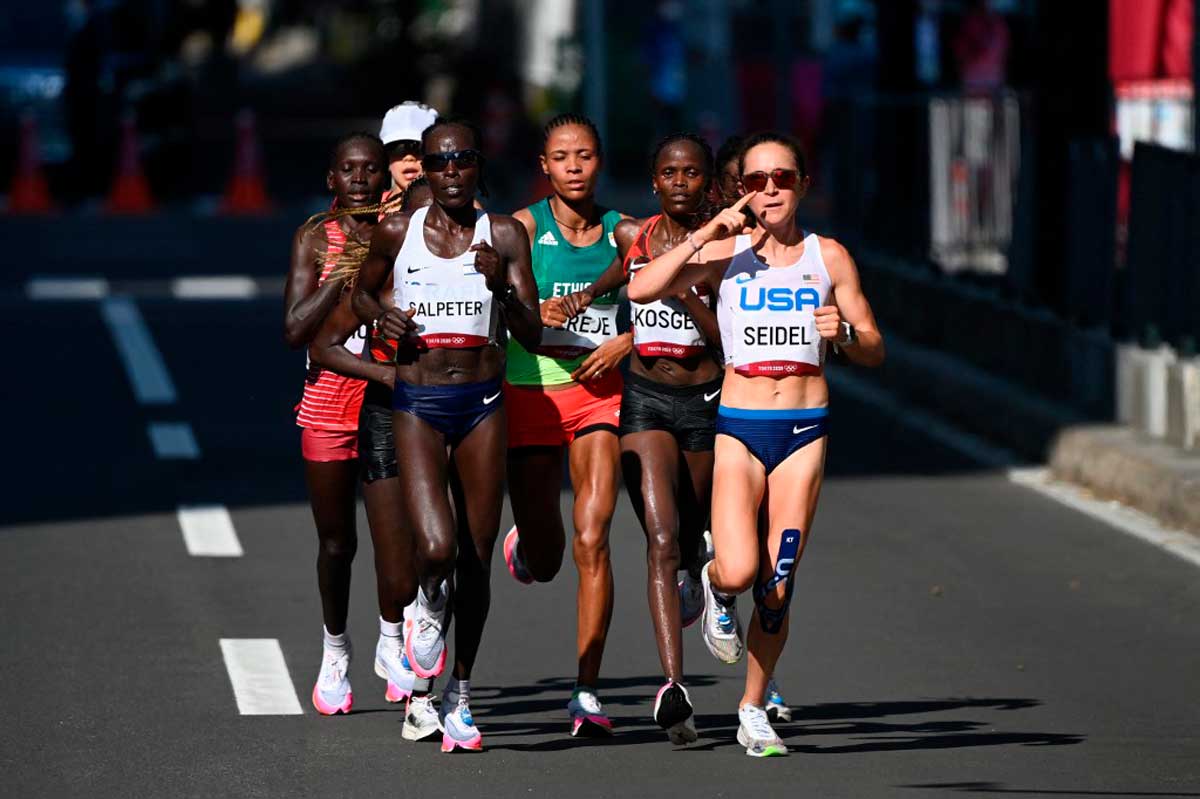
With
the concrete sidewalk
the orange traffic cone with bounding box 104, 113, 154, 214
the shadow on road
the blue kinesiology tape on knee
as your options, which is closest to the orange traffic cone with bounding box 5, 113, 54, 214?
the orange traffic cone with bounding box 104, 113, 154, 214

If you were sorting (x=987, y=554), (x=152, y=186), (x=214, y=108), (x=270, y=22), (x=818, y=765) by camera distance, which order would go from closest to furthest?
1. (x=818, y=765)
2. (x=987, y=554)
3. (x=152, y=186)
4. (x=214, y=108)
5. (x=270, y=22)

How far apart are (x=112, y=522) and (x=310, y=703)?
417cm

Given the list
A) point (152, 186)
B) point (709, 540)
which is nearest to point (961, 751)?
point (709, 540)

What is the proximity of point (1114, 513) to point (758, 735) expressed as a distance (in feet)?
18.0

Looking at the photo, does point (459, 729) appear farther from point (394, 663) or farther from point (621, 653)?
point (621, 653)

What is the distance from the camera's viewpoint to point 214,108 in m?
55.8

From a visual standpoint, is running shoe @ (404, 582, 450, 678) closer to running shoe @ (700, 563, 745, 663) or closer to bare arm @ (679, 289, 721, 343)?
running shoe @ (700, 563, 745, 663)

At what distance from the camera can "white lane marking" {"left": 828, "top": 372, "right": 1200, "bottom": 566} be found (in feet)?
42.0

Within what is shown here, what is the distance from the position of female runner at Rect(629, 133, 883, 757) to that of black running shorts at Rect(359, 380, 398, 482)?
0.88 m

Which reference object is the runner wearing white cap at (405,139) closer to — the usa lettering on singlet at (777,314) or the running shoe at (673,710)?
the usa lettering on singlet at (777,314)

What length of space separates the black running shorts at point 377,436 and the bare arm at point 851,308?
1396 millimetres

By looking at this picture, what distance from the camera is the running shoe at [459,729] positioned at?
8.53 m

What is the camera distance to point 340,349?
8938 mm

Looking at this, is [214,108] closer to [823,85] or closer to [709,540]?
[823,85]
